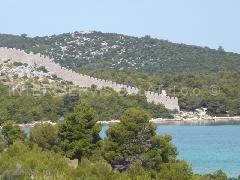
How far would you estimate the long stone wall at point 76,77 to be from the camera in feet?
189

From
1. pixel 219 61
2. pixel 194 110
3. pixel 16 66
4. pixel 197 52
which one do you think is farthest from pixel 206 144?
pixel 197 52

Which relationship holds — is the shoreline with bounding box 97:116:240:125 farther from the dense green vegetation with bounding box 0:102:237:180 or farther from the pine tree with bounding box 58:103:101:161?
the pine tree with bounding box 58:103:101:161

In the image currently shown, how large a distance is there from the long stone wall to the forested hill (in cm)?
2360

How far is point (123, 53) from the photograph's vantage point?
97.3 meters

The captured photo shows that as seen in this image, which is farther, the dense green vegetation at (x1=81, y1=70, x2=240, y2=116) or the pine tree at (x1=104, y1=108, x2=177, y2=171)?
the dense green vegetation at (x1=81, y1=70, x2=240, y2=116)

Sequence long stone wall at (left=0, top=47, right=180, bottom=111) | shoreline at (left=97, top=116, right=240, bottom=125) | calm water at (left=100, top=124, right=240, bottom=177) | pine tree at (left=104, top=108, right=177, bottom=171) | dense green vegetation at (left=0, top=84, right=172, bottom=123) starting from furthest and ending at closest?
long stone wall at (left=0, top=47, right=180, bottom=111)
shoreline at (left=97, top=116, right=240, bottom=125)
dense green vegetation at (left=0, top=84, right=172, bottom=123)
calm water at (left=100, top=124, right=240, bottom=177)
pine tree at (left=104, top=108, right=177, bottom=171)

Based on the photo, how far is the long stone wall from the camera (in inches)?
2267

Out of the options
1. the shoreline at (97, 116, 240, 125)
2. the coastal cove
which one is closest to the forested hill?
the shoreline at (97, 116, 240, 125)

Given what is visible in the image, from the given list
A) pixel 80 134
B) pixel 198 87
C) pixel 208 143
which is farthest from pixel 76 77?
pixel 80 134

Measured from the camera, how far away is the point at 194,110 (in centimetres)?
5988

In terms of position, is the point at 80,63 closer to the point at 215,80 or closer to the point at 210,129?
the point at 215,80

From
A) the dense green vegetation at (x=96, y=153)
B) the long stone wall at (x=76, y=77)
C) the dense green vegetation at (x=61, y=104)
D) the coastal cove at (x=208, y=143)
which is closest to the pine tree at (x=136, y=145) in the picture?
the dense green vegetation at (x=96, y=153)

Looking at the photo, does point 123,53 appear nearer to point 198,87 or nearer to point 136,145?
point 198,87

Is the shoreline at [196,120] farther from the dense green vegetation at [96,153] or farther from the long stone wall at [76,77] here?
the dense green vegetation at [96,153]
